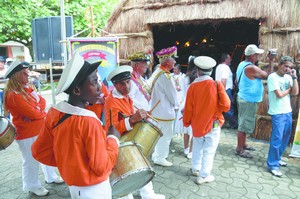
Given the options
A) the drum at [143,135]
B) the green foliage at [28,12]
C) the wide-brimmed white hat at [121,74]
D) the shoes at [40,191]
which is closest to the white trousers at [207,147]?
the drum at [143,135]

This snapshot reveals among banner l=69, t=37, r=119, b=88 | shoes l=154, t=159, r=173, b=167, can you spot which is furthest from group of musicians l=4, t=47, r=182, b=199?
banner l=69, t=37, r=119, b=88

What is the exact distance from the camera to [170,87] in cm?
443

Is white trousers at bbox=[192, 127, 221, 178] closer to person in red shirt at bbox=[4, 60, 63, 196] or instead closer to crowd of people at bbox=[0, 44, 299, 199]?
crowd of people at bbox=[0, 44, 299, 199]

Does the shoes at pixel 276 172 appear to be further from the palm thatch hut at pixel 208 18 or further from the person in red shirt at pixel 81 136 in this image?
the person in red shirt at pixel 81 136

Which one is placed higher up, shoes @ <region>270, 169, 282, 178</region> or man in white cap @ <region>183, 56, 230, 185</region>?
man in white cap @ <region>183, 56, 230, 185</region>

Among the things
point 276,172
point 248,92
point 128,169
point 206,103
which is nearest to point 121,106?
point 128,169

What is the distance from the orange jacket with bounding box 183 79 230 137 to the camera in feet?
12.0

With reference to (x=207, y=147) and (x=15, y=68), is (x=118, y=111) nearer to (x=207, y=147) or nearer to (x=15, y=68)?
(x=15, y=68)

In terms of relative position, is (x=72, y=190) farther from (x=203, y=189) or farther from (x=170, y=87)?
(x=170, y=87)

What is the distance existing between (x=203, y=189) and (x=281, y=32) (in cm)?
394

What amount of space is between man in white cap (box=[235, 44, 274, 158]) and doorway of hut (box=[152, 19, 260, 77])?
4.26 m

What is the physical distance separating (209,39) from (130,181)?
8964mm

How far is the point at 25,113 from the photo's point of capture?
333 cm

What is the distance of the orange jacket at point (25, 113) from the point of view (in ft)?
10.7
